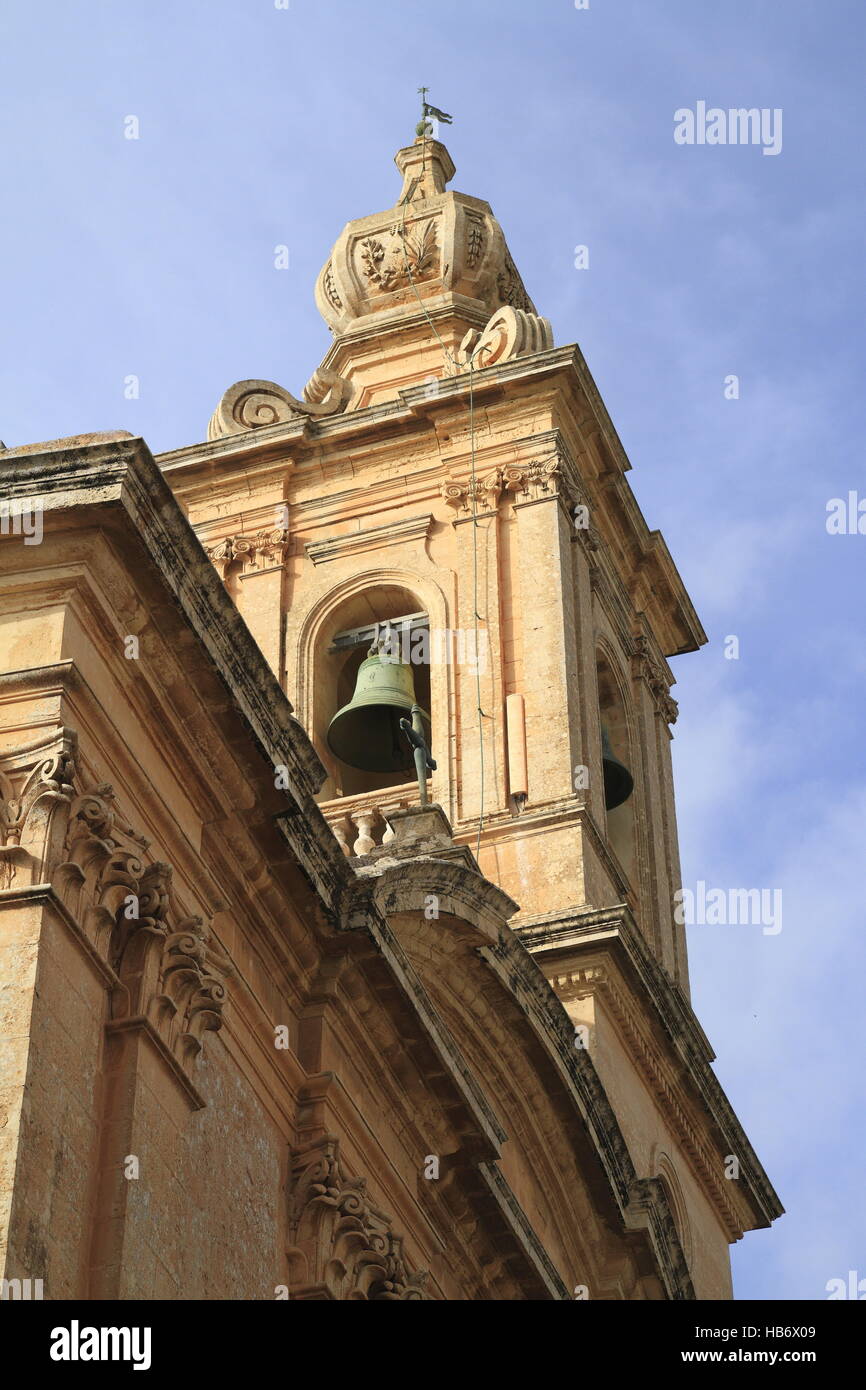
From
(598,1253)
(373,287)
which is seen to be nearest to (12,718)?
(598,1253)

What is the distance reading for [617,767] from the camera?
2458 centimetres

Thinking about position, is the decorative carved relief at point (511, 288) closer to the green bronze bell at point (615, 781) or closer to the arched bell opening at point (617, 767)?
the arched bell opening at point (617, 767)

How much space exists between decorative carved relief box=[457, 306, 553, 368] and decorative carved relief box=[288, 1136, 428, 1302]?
13.1 m

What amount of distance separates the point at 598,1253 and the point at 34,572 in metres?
8.36


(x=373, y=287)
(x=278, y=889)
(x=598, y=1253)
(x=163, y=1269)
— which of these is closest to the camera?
(x=163, y=1269)

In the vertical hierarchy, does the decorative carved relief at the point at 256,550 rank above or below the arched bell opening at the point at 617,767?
above

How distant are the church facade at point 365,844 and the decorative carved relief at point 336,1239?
0.8 inches

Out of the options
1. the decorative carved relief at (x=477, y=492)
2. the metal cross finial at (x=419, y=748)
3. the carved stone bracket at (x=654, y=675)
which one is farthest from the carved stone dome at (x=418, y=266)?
the metal cross finial at (x=419, y=748)

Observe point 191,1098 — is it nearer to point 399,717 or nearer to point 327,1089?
point 327,1089

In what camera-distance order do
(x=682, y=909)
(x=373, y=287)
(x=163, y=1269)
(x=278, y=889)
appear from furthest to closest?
(x=373, y=287), (x=682, y=909), (x=278, y=889), (x=163, y=1269)

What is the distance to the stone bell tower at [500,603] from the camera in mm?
21781

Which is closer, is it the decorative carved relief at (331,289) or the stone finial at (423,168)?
the decorative carved relief at (331,289)

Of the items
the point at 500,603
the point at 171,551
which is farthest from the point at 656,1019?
the point at 171,551
